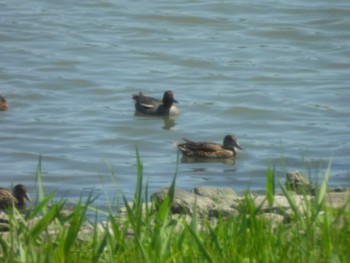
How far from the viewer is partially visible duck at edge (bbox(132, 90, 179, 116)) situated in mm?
15664

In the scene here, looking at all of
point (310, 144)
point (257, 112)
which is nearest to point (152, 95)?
point (257, 112)

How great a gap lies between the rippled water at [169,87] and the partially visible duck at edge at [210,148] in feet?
0.42

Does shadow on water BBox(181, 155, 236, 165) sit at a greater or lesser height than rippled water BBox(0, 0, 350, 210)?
lesser

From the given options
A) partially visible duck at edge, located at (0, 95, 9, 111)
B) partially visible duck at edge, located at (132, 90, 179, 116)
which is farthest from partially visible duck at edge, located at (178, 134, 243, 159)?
partially visible duck at edge, located at (0, 95, 9, 111)

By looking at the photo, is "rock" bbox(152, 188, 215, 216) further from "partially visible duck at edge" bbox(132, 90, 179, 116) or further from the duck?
"partially visible duck at edge" bbox(132, 90, 179, 116)

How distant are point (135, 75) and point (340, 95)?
315cm

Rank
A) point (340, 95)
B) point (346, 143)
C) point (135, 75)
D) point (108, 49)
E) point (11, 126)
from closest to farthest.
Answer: point (346, 143) < point (11, 126) < point (340, 95) < point (135, 75) < point (108, 49)

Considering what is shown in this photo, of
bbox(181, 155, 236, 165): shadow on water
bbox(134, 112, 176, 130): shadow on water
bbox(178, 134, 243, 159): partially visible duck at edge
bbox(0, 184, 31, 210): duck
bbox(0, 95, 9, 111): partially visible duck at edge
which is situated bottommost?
bbox(0, 184, 31, 210): duck

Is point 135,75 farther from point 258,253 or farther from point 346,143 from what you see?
point 258,253

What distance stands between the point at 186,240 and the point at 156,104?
10274 mm

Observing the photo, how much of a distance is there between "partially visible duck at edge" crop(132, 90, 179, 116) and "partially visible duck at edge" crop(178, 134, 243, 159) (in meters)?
2.07

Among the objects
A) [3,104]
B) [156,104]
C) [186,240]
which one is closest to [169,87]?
[156,104]

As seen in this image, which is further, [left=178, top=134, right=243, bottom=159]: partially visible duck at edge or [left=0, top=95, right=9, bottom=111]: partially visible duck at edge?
[left=0, top=95, right=9, bottom=111]: partially visible duck at edge

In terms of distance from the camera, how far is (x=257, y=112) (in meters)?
15.6
